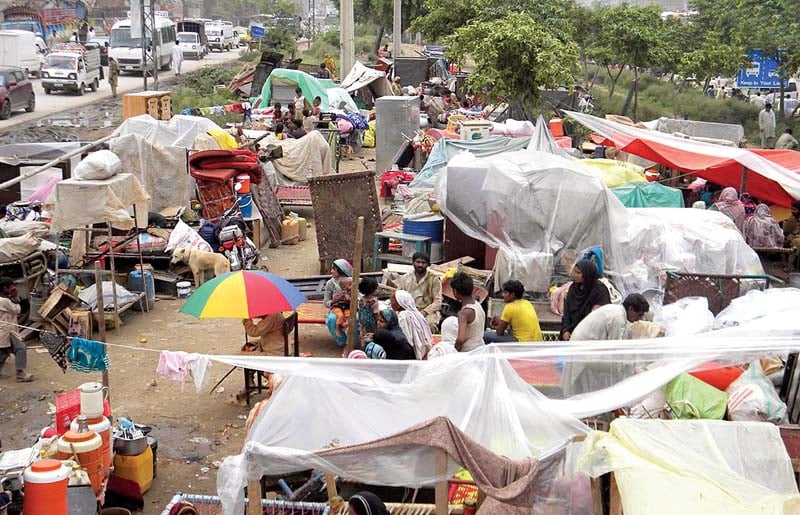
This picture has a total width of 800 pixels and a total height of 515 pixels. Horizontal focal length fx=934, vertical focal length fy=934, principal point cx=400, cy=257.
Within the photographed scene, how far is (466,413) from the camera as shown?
559 centimetres

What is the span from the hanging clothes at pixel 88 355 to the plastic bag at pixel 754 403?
455cm

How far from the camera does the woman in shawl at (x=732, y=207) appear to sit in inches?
504

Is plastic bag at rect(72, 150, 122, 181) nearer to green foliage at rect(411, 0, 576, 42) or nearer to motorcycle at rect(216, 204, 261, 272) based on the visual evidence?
motorcycle at rect(216, 204, 261, 272)

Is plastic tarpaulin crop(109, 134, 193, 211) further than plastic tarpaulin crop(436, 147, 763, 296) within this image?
Yes

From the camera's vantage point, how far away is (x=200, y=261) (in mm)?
11930

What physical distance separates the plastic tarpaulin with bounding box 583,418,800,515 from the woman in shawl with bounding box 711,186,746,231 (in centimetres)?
805

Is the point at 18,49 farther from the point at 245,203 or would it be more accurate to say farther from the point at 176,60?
the point at 245,203

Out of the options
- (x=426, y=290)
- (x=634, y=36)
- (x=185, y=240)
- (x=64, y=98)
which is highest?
(x=634, y=36)

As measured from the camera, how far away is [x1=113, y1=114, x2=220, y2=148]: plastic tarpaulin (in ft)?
50.5

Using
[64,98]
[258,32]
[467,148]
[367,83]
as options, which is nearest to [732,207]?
[467,148]

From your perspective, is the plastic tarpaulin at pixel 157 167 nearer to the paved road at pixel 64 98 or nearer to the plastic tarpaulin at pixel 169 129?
the plastic tarpaulin at pixel 169 129

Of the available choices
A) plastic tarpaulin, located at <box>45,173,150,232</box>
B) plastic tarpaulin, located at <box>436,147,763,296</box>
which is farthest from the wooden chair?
plastic tarpaulin, located at <box>436,147,763,296</box>

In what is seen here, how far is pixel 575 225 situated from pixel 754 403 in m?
4.80

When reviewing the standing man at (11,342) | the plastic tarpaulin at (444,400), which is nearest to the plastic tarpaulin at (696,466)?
the plastic tarpaulin at (444,400)
